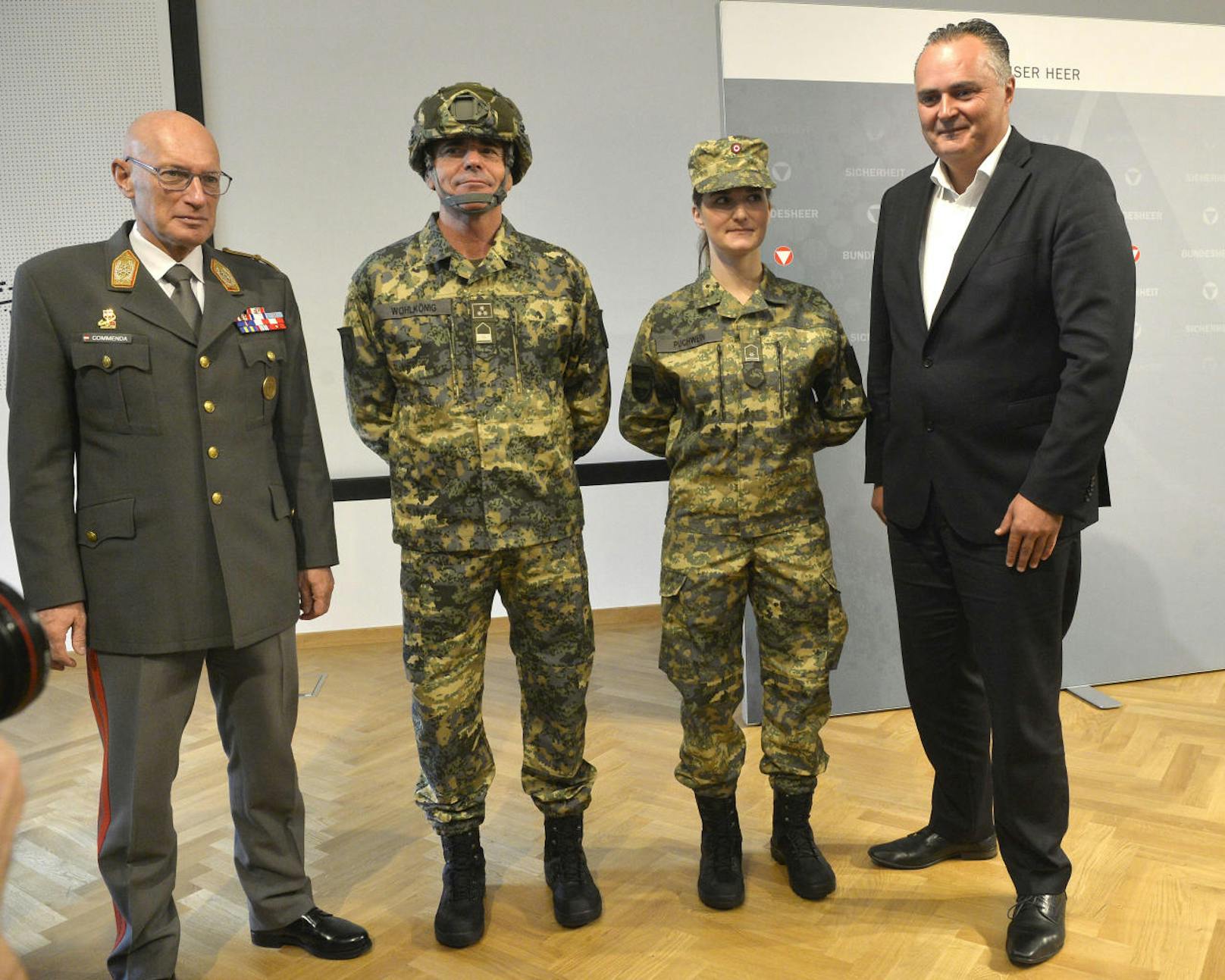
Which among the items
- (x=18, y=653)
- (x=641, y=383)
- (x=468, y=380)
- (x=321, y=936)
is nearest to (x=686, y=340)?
(x=641, y=383)

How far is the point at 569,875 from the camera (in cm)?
246

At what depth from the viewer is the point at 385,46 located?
471cm

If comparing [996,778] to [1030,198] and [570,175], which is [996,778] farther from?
[570,175]

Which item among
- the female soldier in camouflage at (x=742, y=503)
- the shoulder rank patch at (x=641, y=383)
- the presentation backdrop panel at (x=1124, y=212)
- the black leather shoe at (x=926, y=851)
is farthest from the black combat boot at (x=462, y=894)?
the presentation backdrop panel at (x=1124, y=212)

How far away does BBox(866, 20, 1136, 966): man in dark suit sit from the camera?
6.62 feet

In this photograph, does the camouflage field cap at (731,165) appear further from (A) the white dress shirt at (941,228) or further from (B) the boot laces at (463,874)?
(B) the boot laces at (463,874)

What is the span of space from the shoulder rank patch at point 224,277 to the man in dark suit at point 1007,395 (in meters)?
1.44

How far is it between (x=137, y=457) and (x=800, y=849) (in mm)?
1744

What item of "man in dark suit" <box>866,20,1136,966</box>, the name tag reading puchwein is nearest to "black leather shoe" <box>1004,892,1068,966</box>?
"man in dark suit" <box>866,20,1136,966</box>

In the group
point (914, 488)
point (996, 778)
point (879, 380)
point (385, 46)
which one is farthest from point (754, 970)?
point (385, 46)

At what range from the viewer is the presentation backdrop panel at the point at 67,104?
14.8ft

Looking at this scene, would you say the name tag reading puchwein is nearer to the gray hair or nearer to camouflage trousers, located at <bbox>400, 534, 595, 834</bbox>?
camouflage trousers, located at <bbox>400, 534, 595, 834</bbox>

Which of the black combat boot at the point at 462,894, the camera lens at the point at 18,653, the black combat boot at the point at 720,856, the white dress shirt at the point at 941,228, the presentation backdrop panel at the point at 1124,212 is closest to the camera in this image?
the camera lens at the point at 18,653

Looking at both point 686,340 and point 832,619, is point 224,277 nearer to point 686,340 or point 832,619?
point 686,340
